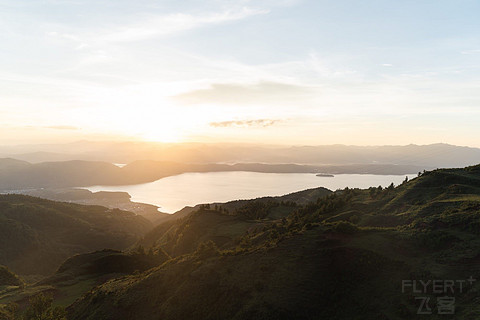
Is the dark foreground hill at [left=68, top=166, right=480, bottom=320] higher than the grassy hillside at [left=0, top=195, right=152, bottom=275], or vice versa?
the dark foreground hill at [left=68, top=166, right=480, bottom=320]

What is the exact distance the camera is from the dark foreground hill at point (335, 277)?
26203 millimetres

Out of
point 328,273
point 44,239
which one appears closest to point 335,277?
point 328,273

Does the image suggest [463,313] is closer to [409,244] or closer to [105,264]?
[409,244]

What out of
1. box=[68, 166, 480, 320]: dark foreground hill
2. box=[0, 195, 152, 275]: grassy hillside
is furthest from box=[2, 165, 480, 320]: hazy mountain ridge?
box=[0, 195, 152, 275]: grassy hillside

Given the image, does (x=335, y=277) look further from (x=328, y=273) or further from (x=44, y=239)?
(x=44, y=239)

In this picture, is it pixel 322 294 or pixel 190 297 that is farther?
pixel 190 297

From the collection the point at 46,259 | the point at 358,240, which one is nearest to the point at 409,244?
the point at 358,240

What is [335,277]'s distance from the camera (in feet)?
100

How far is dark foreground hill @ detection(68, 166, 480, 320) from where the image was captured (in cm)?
2620

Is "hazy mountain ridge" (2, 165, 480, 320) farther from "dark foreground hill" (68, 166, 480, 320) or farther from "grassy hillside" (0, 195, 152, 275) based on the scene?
"grassy hillside" (0, 195, 152, 275)

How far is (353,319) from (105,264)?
63768 millimetres

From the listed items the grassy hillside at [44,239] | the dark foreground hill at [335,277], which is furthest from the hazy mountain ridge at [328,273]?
the grassy hillside at [44,239]

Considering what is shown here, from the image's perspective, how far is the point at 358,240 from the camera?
3612cm

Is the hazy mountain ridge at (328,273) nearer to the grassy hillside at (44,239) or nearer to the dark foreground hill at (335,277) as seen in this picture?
the dark foreground hill at (335,277)
